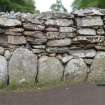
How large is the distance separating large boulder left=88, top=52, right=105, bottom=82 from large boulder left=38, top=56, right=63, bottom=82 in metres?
0.65

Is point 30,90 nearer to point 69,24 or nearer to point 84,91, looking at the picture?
point 84,91

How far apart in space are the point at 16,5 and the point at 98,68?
365 cm

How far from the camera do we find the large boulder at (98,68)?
7.30m

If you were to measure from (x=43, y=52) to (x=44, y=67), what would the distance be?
12.3 inches

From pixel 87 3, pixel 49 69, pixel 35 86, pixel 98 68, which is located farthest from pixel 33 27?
pixel 87 3

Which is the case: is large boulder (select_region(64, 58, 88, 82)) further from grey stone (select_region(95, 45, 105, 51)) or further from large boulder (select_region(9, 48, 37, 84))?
large boulder (select_region(9, 48, 37, 84))

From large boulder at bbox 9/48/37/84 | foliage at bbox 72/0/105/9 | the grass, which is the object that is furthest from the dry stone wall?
foliage at bbox 72/0/105/9

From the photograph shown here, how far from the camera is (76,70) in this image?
723 cm

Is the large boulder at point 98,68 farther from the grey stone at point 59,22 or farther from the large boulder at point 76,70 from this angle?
the grey stone at point 59,22

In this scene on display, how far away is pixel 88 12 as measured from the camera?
7.27 m

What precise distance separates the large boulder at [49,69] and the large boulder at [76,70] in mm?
144

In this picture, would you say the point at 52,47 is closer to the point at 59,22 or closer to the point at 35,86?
the point at 59,22

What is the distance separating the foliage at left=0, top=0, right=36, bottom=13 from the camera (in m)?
9.70

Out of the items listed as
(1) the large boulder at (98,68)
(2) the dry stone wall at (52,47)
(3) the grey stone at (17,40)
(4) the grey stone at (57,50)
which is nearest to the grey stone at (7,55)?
(2) the dry stone wall at (52,47)
